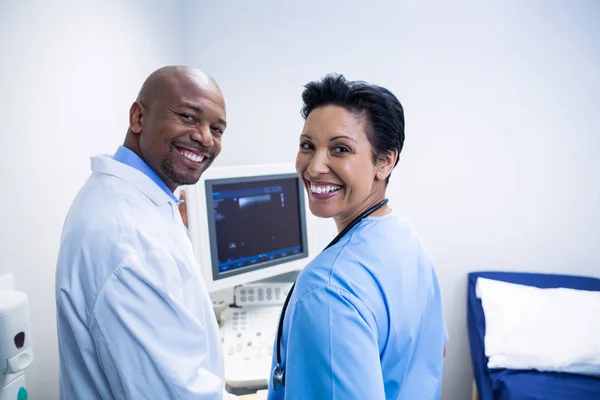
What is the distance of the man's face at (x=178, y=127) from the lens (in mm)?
1075

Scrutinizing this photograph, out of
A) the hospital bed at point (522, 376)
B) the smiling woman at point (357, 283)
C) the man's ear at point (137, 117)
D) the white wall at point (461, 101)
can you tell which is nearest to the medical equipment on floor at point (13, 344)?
the man's ear at point (137, 117)

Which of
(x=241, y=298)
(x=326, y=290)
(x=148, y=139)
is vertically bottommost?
(x=241, y=298)

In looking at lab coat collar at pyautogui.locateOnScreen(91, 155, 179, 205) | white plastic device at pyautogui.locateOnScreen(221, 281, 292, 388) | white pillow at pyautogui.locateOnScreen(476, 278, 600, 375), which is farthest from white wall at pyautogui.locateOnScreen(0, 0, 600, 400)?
lab coat collar at pyautogui.locateOnScreen(91, 155, 179, 205)

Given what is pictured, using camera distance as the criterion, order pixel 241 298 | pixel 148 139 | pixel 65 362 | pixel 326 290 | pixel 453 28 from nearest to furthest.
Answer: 1. pixel 326 290
2. pixel 65 362
3. pixel 148 139
4. pixel 241 298
5. pixel 453 28

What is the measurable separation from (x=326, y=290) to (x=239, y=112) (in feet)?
5.61

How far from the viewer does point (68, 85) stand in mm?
1290

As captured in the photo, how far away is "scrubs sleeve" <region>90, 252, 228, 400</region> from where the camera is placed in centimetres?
85

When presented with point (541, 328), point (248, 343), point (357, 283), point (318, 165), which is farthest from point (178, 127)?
point (541, 328)

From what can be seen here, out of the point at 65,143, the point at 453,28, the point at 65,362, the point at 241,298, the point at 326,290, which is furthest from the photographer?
the point at 453,28

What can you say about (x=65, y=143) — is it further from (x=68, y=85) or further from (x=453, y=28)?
(x=453, y=28)

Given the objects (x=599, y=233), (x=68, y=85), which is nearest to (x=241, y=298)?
(x=68, y=85)

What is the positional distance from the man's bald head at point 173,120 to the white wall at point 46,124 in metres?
0.29

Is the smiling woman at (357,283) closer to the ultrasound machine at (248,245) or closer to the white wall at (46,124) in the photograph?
the ultrasound machine at (248,245)

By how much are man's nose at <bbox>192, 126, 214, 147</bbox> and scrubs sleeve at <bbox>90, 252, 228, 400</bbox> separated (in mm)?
348
